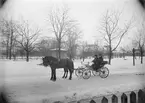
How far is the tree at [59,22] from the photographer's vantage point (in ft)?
3.99

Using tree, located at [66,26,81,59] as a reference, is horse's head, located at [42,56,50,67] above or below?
below

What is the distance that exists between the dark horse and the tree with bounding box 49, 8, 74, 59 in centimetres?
7

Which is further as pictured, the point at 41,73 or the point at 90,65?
the point at 90,65

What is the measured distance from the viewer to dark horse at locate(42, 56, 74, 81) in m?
1.21

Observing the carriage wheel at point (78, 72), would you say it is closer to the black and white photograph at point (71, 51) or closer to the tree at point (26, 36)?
the black and white photograph at point (71, 51)

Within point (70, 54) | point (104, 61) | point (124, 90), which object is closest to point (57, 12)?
point (70, 54)

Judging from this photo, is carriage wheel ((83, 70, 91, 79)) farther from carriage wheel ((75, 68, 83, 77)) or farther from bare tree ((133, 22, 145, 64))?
bare tree ((133, 22, 145, 64))

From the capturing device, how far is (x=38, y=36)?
1195 millimetres

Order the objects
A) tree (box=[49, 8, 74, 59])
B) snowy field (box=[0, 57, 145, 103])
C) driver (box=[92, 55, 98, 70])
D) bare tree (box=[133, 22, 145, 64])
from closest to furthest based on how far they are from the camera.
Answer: snowy field (box=[0, 57, 145, 103]), tree (box=[49, 8, 74, 59]), driver (box=[92, 55, 98, 70]), bare tree (box=[133, 22, 145, 64])

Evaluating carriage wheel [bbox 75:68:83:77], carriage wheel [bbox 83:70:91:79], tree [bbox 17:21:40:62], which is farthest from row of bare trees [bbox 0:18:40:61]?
carriage wheel [bbox 83:70:91:79]

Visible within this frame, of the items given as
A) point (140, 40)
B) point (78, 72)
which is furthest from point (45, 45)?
point (140, 40)

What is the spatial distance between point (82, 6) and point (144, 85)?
1.33m

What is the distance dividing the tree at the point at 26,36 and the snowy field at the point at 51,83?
0.51ft

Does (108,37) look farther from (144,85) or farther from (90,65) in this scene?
(144,85)
